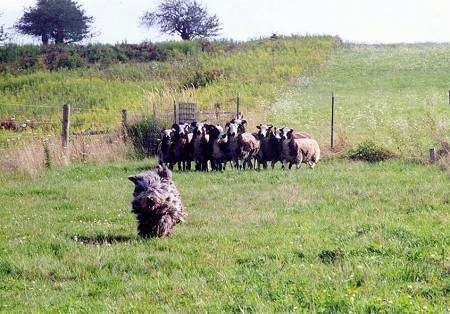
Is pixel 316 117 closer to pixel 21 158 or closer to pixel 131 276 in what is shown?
pixel 21 158

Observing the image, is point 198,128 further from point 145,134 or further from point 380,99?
point 380,99

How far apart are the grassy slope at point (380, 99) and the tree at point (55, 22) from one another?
1190 inches

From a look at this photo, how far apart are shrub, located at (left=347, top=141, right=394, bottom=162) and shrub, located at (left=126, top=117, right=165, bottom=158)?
6.98 m

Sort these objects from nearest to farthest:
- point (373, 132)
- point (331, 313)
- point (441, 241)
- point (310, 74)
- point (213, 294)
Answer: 1. point (331, 313)
2. point (213, 294)
3. point (441, 241)
4. point (373, 132)
5. point (310, 74)

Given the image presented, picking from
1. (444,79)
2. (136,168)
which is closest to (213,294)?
(136,168)

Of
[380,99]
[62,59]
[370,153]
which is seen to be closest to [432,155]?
[370,153]

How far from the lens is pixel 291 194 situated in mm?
13867

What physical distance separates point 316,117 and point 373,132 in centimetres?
684

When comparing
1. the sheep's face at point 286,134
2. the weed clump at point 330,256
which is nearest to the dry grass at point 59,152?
the sheep's face at point 286,134

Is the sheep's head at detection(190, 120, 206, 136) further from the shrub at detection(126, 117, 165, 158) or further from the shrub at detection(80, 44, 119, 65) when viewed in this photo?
the shrub at detection(80, 44, 119, 65)

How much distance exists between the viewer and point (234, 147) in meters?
19.6

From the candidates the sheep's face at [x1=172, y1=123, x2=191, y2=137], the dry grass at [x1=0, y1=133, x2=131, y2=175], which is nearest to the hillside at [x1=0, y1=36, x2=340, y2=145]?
the dry grass at [x1=0, y1=133, x2=131, y2=175]

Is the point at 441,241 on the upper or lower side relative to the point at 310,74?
lower

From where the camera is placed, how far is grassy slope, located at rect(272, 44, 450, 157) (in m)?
22.3
